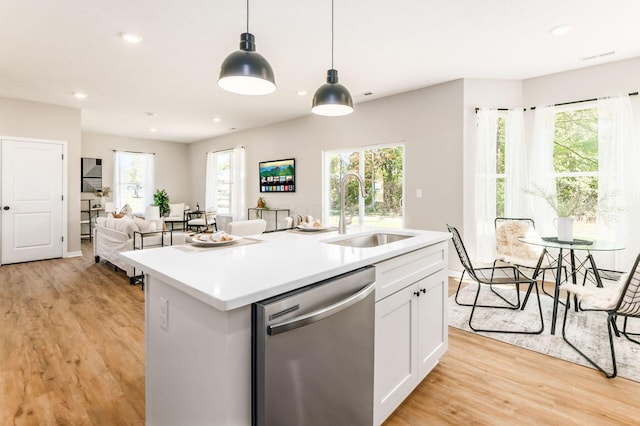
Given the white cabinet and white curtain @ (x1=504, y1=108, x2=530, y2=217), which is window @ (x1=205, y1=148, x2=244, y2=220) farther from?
the white cabinet

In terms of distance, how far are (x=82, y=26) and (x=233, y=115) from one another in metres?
3.41

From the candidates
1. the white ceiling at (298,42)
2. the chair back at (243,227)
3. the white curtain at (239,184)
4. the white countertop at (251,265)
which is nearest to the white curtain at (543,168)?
the white ceiling at (298,42)

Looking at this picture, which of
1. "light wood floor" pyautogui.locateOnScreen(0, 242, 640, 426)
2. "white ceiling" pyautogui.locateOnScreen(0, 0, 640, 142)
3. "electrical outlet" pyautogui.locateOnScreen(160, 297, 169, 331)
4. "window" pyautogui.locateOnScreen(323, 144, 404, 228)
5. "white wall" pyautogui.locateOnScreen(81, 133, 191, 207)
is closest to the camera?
"electrical outlet" pyautogui.locateOnScreen(160, 297, 169, 331)

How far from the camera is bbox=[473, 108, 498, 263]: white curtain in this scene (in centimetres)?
429

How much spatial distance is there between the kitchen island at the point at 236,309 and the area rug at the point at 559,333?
1031 mm

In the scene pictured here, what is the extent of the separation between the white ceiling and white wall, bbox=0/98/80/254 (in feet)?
1.04

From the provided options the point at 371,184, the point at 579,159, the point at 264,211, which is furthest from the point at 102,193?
the point at 579,159

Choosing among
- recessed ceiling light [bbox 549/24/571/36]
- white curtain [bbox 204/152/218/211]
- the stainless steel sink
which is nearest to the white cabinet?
the stainless steel sink

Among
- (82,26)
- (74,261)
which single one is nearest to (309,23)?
(82,26)

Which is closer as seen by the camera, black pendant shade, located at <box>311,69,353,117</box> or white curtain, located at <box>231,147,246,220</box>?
black pendant shade, located at <box>311,69,353,117</box>

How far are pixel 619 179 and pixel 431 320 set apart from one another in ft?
10.9

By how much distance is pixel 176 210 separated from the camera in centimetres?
890

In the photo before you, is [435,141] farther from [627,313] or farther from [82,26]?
[82,26]

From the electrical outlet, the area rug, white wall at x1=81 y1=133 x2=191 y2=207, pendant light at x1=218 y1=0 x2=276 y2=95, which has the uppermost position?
white wall at x1=81 y1=133 x2=191 y2=207
